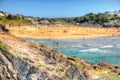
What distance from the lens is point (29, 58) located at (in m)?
16.5

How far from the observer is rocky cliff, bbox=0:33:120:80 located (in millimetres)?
16047

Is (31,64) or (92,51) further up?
(31,64)

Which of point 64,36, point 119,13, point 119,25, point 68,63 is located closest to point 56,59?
point 68,63

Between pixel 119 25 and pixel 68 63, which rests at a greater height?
pixel 68 63

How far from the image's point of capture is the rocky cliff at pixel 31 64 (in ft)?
52.6

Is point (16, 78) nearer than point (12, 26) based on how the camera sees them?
Yes

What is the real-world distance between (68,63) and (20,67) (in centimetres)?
257

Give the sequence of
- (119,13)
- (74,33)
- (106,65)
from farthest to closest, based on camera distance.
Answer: (119,13)
(74,33)
(106,65)

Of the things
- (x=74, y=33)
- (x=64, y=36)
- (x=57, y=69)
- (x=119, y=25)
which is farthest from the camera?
(x=119, y=25)

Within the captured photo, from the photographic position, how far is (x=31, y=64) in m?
16.3

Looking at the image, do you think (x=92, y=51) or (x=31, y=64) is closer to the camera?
(x=31, y=64)

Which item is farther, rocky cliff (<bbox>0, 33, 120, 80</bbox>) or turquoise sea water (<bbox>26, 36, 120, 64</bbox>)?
turquoise sea water (<bbox>26, 36, 120, 64</bbox>)

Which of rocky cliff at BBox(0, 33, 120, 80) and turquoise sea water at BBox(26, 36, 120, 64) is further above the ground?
rocky cliff at BBox(0, 33, 120, 80)

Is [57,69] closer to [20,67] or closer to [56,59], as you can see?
[56,59]
